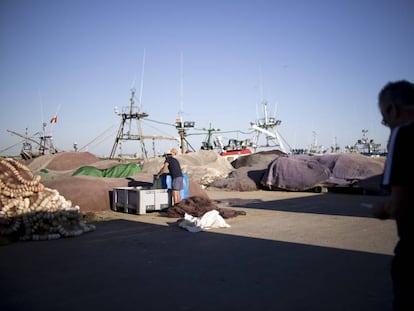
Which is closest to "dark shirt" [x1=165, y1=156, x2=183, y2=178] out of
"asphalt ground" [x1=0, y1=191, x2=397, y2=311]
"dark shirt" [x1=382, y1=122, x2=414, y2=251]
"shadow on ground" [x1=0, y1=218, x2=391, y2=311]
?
"asphalt ground" [x1=0, y1=191, x2=397, y2=311]

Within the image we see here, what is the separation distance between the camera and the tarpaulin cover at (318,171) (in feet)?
54.1

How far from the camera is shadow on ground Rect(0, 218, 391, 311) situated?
12.3ft

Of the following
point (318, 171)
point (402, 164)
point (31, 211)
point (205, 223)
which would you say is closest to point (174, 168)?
point (205, 223)

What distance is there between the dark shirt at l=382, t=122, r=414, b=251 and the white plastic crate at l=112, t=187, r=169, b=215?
8705mm

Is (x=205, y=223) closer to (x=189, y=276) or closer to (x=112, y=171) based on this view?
(x=189, y=276)

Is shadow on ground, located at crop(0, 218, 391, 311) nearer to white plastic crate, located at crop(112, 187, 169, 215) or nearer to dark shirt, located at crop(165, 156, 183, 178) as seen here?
white plastic crate, located at crop(112, 187, 169, 215)

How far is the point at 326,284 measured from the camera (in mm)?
4258

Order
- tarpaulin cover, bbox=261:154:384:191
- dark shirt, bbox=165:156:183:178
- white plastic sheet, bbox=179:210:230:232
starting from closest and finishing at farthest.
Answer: white plastic sheet, bbox=179:210:230:232 → dark shirt, bbox=165:156:183:178 → tarpaulin cover, bbox=261:154:384:191

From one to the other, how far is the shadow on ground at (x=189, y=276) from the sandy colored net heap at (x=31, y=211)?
450mm

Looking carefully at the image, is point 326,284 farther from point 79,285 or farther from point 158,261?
point 79,285

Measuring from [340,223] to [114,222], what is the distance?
547 centimetres

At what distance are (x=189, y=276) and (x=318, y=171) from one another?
1406cm

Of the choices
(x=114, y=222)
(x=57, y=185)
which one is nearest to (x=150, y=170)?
(x=57, y=185)

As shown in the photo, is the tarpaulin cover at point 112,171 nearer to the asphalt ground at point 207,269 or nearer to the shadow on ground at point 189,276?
the asphalt ground at point 207,269
